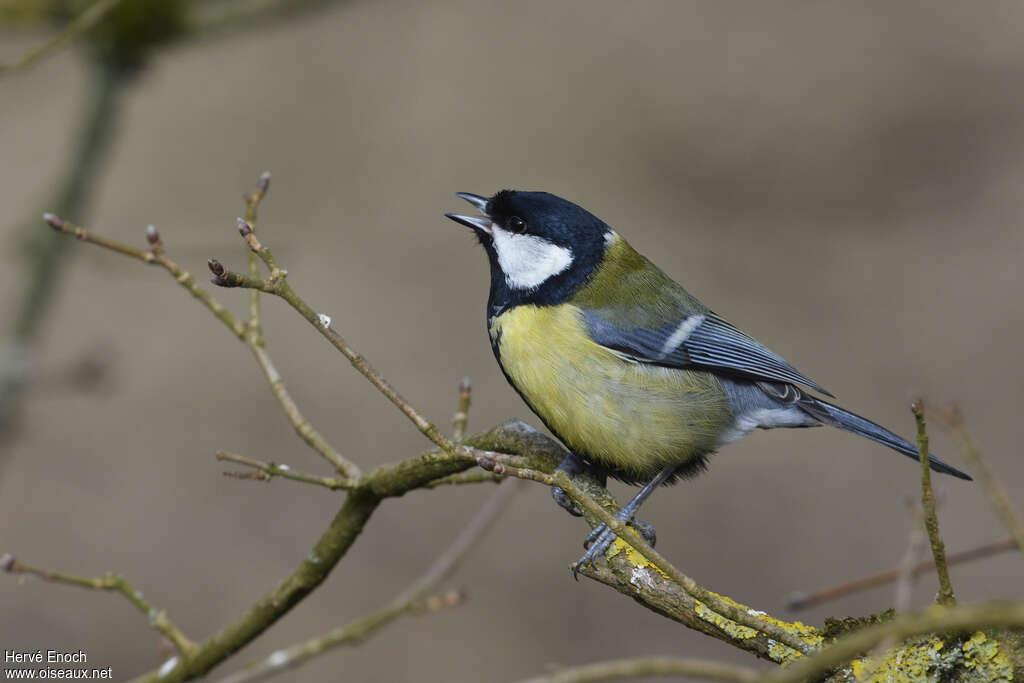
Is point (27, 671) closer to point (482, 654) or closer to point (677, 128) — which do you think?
point (482, 654)

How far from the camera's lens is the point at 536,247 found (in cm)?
294

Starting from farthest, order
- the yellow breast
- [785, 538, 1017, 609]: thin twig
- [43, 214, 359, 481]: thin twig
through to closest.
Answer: the yellow breast, [43, 214, 359, 481]: thin twig, [785, 538, 1017, 609]: thin twig

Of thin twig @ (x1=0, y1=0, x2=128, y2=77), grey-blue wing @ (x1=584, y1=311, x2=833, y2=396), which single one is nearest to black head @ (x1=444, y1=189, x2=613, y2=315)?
grey-blue wing @ (x1=584, y1=311, x2=833, y2=396)

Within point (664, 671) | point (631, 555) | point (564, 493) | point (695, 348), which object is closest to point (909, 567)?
point (664, 671)

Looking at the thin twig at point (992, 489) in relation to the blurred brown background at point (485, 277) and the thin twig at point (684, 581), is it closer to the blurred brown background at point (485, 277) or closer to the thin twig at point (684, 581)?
the thin twig at point (684, 581)

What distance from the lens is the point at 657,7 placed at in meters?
9.32

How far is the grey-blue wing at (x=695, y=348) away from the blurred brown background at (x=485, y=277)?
212 cm

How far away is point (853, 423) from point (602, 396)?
73cm

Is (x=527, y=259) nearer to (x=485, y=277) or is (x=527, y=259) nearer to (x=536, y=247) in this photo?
(x=536, y=247)

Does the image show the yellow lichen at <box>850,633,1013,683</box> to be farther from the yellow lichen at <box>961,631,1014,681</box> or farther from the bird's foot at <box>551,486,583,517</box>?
the bird's foot at <box>551,486,583,517</box>

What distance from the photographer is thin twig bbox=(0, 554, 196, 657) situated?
2070mm

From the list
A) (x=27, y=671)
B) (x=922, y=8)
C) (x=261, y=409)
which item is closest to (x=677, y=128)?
(x=922, y=8)

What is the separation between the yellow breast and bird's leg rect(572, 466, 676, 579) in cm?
4

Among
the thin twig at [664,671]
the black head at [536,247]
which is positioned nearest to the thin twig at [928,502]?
the thin twig at [664,671]
